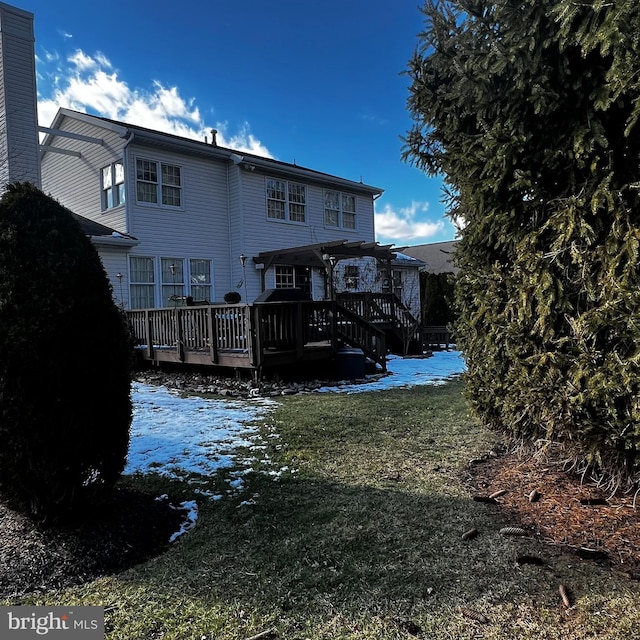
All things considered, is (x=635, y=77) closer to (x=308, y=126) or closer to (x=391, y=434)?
(x=391, y=434)

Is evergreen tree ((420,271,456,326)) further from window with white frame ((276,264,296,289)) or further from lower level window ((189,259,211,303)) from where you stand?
lower level window ((189,259,211,303))

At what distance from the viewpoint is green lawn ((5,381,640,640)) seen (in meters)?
1.84

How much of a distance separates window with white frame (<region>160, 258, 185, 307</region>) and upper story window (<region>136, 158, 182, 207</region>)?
172cm

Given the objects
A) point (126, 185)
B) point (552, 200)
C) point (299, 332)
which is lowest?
point (299, 332)

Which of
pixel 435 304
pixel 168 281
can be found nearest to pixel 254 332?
pixel 168 281

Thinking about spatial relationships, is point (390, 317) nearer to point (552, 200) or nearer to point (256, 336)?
point (256, 336)

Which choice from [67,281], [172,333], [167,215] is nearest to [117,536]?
[67,281]

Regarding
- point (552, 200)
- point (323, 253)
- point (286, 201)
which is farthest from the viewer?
point (286, 201)

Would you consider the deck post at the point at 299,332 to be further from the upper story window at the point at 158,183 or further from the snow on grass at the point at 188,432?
the upper story window at the point at 158,183

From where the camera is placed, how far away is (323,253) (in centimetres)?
1288

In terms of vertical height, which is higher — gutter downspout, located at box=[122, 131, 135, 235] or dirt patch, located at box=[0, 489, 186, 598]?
gutter downspout, located at box=[122, 131, 135, 235]

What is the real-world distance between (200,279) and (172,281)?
94 centimetres

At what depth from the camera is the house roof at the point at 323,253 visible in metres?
12.4

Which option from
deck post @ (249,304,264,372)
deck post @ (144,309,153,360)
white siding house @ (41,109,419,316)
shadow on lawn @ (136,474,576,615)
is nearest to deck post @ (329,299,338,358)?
deck post @ (249,304,264,372)
